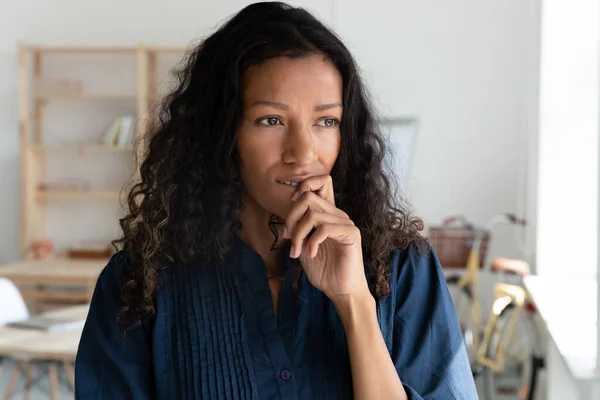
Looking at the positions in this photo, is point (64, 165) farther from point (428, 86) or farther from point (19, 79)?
point (428, 86)

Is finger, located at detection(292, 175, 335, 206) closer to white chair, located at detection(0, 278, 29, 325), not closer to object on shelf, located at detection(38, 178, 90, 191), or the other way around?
white chair, located at detection(0, 278, 29, 325)

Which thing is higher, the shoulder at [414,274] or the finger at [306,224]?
the finger at [306,224]

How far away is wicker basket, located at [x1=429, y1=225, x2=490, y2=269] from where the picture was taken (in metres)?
5.66

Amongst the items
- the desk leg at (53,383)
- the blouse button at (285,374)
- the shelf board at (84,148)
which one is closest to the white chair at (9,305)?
the desk leg at (53,383)

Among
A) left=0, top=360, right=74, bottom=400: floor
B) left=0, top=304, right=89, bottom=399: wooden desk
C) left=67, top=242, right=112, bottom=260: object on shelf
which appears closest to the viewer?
left=0, top=304, right=89, bottom=399: wooden desk

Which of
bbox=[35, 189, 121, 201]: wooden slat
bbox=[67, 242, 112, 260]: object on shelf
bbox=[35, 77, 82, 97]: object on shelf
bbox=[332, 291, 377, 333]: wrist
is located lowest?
bbox=[67, 242, 112, 260]: object on shelf

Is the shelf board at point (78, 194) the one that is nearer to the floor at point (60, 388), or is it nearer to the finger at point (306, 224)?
the floor at point (60, 388)

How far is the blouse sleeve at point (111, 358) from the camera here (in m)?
1.36

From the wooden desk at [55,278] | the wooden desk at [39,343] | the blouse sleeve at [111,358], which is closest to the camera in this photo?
the blouse sleeve at [111,358]

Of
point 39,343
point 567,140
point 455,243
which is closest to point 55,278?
point 39,343

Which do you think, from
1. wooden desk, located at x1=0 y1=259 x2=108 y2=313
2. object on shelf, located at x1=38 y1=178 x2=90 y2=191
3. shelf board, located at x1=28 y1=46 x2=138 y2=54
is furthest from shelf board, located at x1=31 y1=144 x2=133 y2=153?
wooden desk, located at x1=0 y1=259 x2=108 y2=313

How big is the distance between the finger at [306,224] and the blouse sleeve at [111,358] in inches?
12.2

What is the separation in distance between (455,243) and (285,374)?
4.51m

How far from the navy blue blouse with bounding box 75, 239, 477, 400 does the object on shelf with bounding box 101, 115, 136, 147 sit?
513 cm
